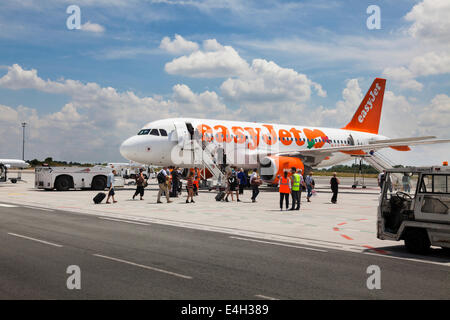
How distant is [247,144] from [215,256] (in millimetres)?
25709

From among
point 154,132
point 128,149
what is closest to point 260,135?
point 154,132

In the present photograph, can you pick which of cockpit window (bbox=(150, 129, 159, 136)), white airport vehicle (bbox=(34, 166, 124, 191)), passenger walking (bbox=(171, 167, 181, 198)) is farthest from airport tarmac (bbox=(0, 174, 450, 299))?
white airport vehicle (bbox=(34, 166, 124, 191))

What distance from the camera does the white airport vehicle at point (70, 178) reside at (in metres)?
32.2

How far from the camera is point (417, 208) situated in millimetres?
10453

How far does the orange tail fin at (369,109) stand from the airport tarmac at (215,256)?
A: 3055cm

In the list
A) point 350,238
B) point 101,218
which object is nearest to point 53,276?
point 350,238

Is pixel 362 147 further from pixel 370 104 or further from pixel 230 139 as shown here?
pixel 370 104

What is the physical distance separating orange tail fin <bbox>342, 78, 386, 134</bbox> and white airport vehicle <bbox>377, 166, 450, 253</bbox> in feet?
120

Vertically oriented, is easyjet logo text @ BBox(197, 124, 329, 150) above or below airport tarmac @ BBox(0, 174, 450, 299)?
above

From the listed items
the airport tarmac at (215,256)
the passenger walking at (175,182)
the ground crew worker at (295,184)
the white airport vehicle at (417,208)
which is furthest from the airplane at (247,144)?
the white airport vehicle at (417,208)

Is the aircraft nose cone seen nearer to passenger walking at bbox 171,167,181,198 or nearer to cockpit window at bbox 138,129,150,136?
cockpit window at bbox 138,129,150,136

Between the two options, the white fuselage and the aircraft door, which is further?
the aircraft door

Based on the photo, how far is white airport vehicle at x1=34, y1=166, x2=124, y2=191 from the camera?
32.2 m
